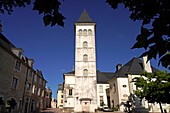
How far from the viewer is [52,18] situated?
2.89m

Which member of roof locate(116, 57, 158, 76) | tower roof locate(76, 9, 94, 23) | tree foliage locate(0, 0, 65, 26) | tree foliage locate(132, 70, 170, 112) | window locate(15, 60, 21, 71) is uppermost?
tower roof locate(76, 9, 94, 23)

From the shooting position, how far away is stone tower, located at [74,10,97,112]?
29.2m

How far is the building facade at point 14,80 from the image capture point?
17.2 m

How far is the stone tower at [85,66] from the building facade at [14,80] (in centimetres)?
1001

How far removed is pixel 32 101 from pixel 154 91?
23492mm

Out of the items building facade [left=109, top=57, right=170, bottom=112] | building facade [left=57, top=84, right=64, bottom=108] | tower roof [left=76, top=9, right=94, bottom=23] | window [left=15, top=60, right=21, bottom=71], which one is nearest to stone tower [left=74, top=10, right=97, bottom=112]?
tower roof [left=76, top=9, right=94, bottom=23]

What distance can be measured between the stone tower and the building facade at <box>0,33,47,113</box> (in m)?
10.0

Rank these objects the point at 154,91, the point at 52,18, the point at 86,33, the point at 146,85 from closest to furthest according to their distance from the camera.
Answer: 1. the point at 52,18
2. the point at 154,91
3. the point at 146,85
4. the point at 86,33

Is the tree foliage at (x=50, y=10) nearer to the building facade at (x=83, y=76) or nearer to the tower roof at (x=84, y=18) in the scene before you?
the building facade at (x=83, y=76)

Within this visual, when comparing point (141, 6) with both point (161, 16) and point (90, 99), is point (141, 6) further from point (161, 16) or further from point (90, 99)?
point (90, 99)

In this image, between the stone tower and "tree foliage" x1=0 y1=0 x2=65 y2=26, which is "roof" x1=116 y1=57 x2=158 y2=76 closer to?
the stone tower

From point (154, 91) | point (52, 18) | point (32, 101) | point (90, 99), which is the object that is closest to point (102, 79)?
point (90, 99)

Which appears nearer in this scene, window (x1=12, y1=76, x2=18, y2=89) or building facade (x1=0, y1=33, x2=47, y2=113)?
building facade (x1=0, y1=33, x2=47, y2=113)

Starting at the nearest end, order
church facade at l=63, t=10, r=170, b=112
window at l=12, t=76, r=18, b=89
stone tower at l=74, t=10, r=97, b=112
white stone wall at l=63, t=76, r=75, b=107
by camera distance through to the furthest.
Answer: window at l=12, t=76, r=18, b=89
stone tower at l=74, t=10, r=97, b=112
church facade at l=63, t=10, r=170, b=112
white stone wall at l=63, t=76, r=75, b=107
